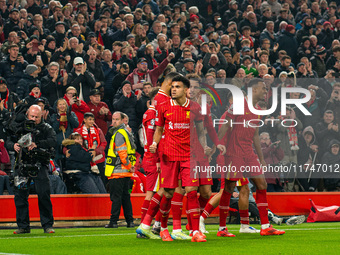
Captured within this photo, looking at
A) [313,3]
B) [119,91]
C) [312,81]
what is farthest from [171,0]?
[119,91]

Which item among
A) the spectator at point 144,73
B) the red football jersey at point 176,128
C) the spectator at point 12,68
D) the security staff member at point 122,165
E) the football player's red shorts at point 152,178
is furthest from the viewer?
the spectator at point 144,73

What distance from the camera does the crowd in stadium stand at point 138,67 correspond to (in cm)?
1702

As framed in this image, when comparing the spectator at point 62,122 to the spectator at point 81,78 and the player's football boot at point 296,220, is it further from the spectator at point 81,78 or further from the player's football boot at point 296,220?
the player's football boot at point 296,220

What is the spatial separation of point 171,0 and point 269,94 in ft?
27.9

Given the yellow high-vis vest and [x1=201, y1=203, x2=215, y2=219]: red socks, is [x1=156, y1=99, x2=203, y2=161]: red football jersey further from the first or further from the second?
the yellow high-vis vest

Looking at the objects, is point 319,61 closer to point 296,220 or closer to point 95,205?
point 296,220

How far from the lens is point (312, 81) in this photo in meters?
21.3

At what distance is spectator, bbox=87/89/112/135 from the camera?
1750 centimetres

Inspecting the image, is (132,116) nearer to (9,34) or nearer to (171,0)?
(9,34)

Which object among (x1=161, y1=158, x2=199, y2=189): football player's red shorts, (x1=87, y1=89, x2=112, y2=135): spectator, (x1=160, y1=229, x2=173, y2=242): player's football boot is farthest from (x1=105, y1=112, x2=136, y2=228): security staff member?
(x1=161, y1=158, x2=199, y2=189): football player's red shorts

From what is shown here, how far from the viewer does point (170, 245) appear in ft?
30.7

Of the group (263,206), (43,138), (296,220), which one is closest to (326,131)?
(296,220)

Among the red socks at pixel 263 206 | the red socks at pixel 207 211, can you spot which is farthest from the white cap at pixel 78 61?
the red socks at pixel 263 206

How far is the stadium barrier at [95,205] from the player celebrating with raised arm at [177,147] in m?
5.26
